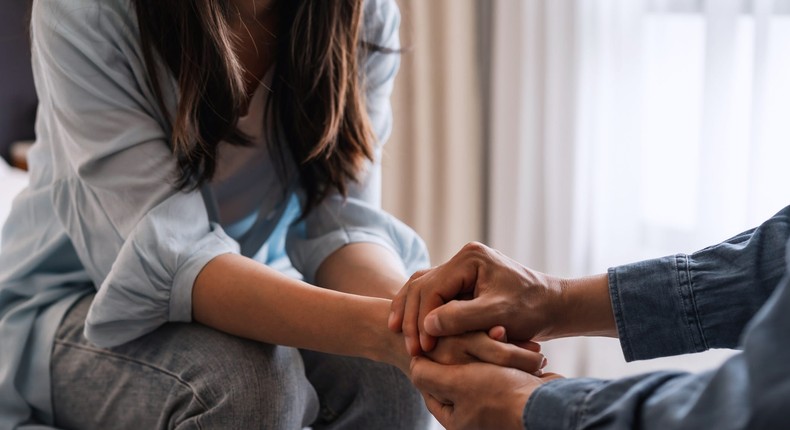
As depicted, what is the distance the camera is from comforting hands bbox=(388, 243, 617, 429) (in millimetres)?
1025

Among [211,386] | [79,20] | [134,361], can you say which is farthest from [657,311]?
[79,20]

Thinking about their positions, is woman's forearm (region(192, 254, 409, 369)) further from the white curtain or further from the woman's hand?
the white curtain

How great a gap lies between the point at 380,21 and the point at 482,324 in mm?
557

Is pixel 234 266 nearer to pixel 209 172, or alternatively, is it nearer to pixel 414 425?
pixel 209 172

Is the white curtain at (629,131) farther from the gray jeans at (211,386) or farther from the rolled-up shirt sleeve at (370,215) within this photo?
the gray jeans at (211,386)

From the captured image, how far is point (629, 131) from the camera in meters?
2.10

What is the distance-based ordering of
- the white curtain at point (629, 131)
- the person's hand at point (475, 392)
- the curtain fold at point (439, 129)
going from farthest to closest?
the curtain fold at point (439, 129) < the white curtain at point (629, 131) < the person's hand at point (475, 392)

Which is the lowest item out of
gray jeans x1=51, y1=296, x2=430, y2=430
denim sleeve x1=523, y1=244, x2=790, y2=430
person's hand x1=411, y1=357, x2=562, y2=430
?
gray jeans x1=51, y1=296, x2=430, y2=430

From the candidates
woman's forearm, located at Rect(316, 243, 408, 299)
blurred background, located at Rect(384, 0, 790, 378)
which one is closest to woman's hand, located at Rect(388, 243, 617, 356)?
woman's forearm, located at Rect(316, 243, 408, 299)

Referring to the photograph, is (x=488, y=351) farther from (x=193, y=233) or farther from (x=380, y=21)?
(x=380, y=21)

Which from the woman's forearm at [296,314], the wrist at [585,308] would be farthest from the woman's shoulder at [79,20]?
the wrist at [585,308]

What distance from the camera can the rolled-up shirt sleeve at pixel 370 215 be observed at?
142 centimetres

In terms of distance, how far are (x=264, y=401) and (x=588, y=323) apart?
406mm

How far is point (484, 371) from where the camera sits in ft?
3.38
